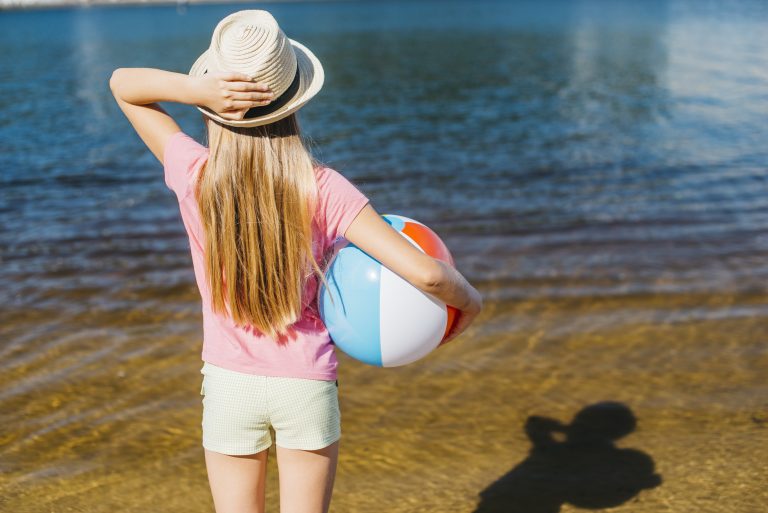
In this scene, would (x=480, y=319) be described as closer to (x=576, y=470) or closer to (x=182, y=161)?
(x=576, y=470)

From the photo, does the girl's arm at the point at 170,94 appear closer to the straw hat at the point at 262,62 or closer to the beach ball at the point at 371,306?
the straw hat at the point at 262,62

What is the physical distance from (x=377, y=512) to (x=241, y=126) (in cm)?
253

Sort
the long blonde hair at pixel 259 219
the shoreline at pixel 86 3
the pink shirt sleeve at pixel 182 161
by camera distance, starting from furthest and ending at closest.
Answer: the shoreline at pixel 86 3 < the pink shirt sleeve at pixel 182 161 < the long blonde hair at pixel 259 219

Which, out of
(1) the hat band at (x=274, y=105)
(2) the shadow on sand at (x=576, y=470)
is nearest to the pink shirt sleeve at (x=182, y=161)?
(1) the hat band at (x=274, y=105)

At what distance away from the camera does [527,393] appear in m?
5.53

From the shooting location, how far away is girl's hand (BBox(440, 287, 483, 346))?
9.40 feet

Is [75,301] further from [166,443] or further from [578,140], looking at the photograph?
[578,140]

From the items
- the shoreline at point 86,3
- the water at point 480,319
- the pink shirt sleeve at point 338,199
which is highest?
the pink shirt sleeve at point 338,199

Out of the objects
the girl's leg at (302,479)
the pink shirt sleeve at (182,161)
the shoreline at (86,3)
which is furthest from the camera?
the shoreline at (86,3)

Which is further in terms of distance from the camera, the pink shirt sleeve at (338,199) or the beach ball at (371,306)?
the beach ball at (371,306)

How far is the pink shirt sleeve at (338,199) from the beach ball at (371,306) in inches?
13.2

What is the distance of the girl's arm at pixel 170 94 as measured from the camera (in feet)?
8.02

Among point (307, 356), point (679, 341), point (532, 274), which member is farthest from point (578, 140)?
point (307, 356)

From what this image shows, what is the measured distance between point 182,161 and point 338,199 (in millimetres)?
560
